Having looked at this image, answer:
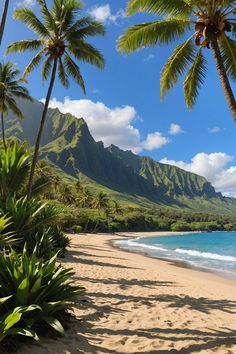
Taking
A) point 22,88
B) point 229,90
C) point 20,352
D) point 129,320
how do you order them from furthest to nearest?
point 22,88, point 229,90, point 129,320, point 20,352

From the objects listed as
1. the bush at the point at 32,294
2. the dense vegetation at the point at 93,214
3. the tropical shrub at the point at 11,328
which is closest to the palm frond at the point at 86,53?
the bush at the point at 32,294

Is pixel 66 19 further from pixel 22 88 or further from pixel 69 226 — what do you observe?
pixel 69 226

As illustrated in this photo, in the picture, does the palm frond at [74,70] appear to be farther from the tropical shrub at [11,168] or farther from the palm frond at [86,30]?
the tropical shrub at [11,168]

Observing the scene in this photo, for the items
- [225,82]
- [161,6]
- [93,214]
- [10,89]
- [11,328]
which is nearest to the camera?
[11,328]

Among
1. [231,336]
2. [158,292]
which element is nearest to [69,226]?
[158,292]

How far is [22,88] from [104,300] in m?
20.7

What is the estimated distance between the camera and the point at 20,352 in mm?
4242

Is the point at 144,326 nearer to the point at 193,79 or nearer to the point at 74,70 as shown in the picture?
the point at 193,79

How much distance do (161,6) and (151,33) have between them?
84cm

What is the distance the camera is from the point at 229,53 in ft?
31.8

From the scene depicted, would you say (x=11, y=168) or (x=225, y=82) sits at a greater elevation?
(x=225, y=82)

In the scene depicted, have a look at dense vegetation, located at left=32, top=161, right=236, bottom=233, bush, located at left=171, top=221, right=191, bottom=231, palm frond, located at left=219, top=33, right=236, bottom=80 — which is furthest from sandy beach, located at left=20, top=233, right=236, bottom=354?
bush, located at left=171, top=221, right=191, bottom=231

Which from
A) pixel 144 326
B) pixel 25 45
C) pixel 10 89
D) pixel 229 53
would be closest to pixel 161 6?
pixel 229 53

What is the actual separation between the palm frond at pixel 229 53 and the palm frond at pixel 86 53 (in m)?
7.80
